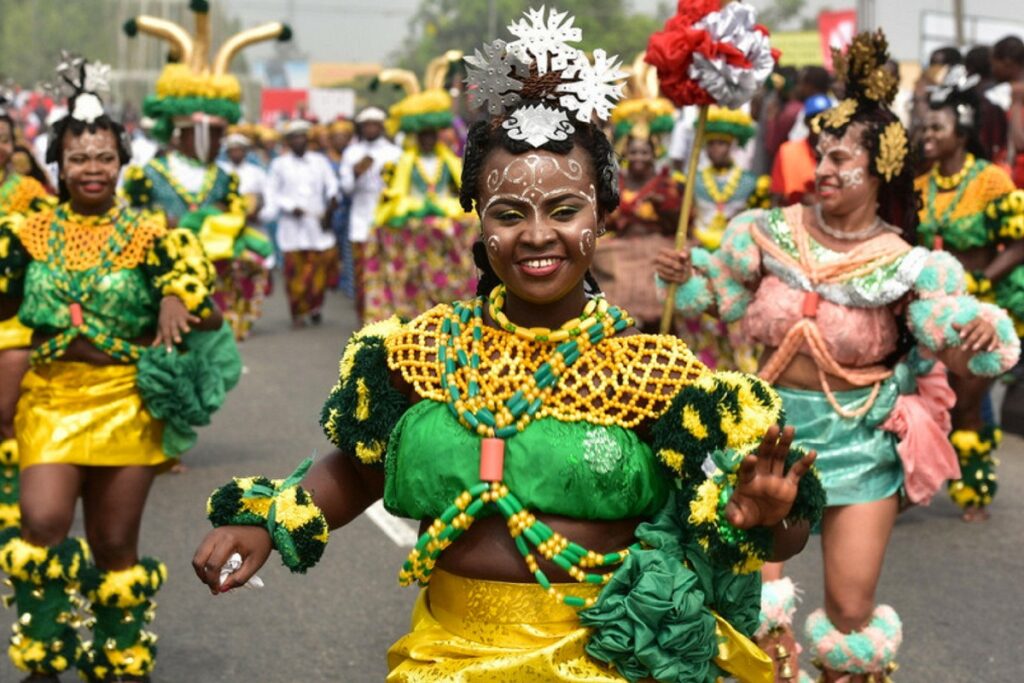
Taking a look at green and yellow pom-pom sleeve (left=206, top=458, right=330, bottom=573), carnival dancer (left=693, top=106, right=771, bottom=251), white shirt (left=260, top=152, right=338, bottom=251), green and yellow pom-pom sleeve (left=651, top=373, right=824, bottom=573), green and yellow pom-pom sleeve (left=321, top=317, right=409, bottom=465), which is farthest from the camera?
white shirt (left=260, top=152, right=338, bottom=251)

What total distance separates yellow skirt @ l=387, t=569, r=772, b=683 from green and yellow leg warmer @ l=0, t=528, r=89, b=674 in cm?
239

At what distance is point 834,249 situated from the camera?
568 centimetres

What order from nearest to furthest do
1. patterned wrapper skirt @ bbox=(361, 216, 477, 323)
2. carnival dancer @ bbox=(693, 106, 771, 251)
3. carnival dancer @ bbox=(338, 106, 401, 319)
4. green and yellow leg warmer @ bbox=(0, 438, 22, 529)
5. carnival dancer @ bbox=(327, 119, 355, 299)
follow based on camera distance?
1. green and yellow leg warmer @ bbox=(0, 438, 22, 529)
2. carnival dancer @ bbox=(693, 106, 771, 251)
3. patterned wrapper skirt @ bbox=(361, 216, 477, 323)
4. carnival dancer @ bbox=(338, 106, 401, 319)
5. carnival dancer @ bbox=(327, 119, 355, 299)

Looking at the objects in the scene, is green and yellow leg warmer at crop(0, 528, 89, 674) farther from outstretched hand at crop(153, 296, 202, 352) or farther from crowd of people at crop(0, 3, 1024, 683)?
outstretched hand at crop(153, 296, 202, 352)

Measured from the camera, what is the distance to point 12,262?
239 inches

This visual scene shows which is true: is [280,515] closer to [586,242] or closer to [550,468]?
[550,468]

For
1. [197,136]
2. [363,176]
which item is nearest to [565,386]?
[197,136]

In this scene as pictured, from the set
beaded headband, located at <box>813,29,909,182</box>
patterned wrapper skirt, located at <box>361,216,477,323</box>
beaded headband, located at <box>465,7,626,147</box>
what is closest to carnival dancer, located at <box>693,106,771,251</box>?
patterned wrapper skirt, located at <box>361,216,477,323</box>

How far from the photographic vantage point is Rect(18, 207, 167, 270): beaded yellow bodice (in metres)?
6.04

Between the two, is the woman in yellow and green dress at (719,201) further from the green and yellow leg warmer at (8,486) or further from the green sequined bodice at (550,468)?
the green sequined bodice at (550,468)

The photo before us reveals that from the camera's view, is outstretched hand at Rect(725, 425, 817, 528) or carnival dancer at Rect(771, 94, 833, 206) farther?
carnival dancer at Rect(771, 94, 833, 206)

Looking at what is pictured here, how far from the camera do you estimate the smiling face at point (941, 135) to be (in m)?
8.36

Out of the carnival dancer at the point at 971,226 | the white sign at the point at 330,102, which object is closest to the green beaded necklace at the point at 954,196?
the carnival dancer at the point at 971,226

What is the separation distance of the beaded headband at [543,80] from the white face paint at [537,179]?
5 centimetres
